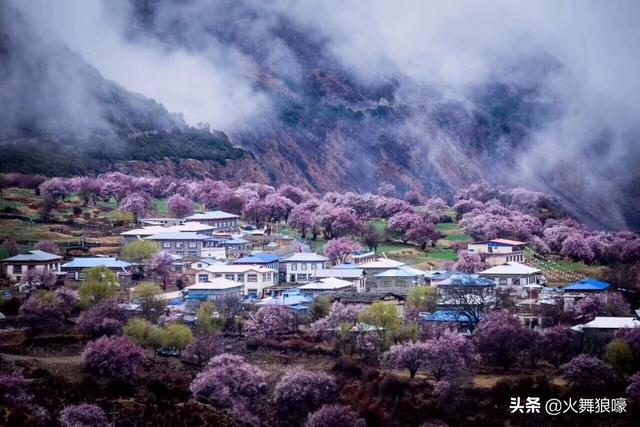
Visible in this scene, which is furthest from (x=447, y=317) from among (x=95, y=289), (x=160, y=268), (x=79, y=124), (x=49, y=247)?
(x=79, y=124)

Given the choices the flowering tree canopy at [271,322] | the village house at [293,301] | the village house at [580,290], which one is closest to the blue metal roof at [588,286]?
the village house at [580,290]

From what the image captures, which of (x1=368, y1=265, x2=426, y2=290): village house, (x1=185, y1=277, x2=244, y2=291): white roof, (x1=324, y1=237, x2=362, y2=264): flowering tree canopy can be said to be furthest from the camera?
(x1=324, y1=237, x2=362, y2=264): flowering tree canopy

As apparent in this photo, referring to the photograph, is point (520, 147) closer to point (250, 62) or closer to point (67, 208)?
point (250, 62)

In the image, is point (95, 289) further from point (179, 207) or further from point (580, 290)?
point (179, 207)

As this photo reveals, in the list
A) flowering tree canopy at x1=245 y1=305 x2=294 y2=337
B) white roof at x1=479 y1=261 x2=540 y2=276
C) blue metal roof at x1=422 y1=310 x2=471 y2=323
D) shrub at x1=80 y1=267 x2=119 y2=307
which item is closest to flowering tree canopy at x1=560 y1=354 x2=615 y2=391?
blue metal roof at x1=422 y1=310 x2=471 y2=323

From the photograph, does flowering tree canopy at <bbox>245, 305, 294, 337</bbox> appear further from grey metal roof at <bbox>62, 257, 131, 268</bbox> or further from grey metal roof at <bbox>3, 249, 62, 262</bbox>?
grey metal roof at <bbox>3, 249, 62, 262</bbox>

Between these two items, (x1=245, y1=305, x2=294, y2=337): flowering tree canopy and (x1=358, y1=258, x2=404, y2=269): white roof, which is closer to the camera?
(x1=245, y1=305, x2=294, y2=337): flowering tree canopy

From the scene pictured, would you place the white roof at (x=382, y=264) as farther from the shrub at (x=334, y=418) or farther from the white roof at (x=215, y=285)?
the shrub at (x=334, y=418)
